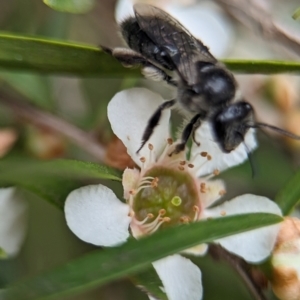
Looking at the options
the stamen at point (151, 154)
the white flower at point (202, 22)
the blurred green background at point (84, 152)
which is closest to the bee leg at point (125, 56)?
the stamen at point (151, 154)

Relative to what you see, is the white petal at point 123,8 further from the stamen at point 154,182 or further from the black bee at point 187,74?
the stamen at point 154,182

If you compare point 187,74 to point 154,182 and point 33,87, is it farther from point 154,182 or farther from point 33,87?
point 33,87

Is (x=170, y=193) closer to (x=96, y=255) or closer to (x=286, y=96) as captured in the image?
(x=96, y=255)

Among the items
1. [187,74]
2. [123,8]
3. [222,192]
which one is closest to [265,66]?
[187,74]

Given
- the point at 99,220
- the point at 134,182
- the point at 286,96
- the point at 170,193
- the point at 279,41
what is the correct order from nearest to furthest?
the point at 99,220, the point at 134,182, the point at 170,193, the point at 279,41, the point at 286,96

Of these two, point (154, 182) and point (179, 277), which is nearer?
point (179, 277)

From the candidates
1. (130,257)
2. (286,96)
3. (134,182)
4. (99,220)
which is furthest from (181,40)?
(286,96)

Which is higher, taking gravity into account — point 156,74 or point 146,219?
point 156,74
